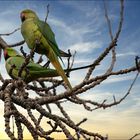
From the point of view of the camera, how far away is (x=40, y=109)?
3.43m

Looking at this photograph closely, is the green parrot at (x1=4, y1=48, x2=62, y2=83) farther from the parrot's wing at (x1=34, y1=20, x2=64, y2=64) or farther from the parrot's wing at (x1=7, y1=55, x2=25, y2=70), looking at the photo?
the parrot's wing at (x1=34, y1=20, x2=64, y2=64)

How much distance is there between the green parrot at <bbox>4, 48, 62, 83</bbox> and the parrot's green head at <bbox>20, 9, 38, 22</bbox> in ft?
2.36

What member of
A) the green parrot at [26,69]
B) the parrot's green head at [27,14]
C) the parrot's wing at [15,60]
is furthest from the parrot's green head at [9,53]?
the parrot's green head at [27,14]

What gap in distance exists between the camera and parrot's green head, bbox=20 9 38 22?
486cm

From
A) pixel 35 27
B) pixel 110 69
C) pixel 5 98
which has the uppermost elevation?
pixel 35 27

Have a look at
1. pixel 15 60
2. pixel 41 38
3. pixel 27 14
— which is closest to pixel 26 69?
pixel 15 60

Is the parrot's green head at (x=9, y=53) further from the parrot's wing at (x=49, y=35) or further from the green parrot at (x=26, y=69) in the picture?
the parrot's wing at (x=49, y=35)

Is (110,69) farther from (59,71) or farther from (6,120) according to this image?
(6,120)

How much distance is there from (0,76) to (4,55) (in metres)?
0.81

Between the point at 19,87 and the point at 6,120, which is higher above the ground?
the point at 19,87

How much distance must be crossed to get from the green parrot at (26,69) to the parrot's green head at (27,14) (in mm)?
718

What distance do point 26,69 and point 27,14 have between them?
1.82 metres

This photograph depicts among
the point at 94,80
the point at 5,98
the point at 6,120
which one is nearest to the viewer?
the point at 6,120

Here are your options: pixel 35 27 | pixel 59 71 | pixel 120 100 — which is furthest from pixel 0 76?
pixel 120 100
